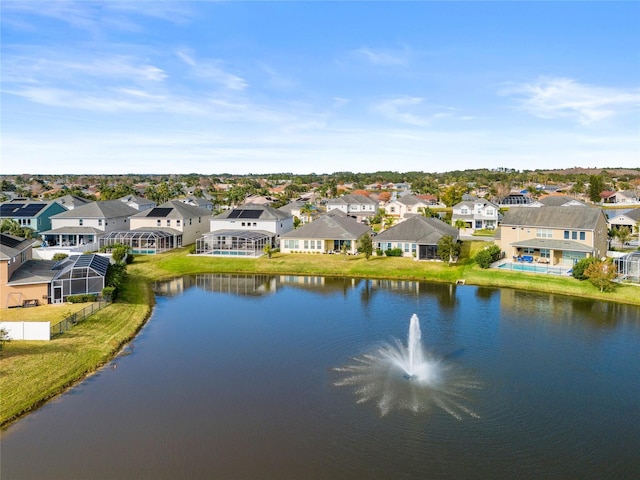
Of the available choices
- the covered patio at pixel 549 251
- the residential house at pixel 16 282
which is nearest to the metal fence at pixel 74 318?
the residential house at pixel 16 282

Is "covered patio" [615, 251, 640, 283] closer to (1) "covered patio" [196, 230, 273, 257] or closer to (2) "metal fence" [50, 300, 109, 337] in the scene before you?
(1) "covered patio" [196, 230, 273, 257]

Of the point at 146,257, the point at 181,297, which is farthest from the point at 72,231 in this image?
the point at 181,297

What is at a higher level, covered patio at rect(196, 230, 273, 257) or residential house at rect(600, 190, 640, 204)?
residential house at rect(600, 190, 640, 204)

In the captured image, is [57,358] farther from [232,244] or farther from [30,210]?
[30,210]

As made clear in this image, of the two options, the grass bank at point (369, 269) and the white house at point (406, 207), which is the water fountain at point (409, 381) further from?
the white house at point (406, 207)

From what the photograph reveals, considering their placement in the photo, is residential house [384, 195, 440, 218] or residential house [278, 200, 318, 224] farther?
residential house [384, 195, 440, 218]

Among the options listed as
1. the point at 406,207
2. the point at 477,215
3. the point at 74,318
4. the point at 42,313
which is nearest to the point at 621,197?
the point at 477,215

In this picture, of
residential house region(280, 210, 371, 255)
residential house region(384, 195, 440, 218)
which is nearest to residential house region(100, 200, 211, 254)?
residential house region(280, 210, 371, 255)
